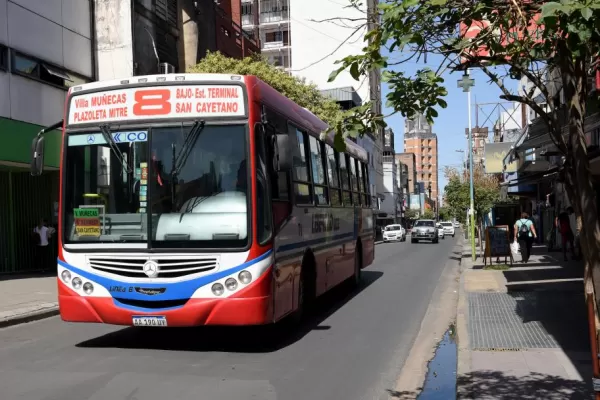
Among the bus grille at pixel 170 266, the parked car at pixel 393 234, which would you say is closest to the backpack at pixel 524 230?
the bus grille at pixel 170 266

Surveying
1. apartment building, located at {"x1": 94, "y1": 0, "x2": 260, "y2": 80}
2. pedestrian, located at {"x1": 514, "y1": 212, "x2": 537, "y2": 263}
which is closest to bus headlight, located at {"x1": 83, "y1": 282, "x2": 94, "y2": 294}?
apartment building, located at {"x1": 94, "y1": 0, "x2": 260, "y2": 80}

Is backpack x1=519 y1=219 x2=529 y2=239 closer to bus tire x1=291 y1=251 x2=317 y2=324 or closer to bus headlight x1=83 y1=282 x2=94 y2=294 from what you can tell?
bus tire x1=291 y1=251 x2=317 y2=324

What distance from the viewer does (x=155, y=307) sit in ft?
25.7

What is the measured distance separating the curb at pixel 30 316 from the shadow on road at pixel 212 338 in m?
2.29

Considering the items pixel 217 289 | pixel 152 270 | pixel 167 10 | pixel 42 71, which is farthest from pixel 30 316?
pixel 167 10

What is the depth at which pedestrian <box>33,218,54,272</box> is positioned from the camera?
20203mm

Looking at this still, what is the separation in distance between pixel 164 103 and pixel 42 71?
13791 millimetres

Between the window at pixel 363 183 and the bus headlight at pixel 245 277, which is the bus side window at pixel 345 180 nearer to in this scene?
the window at pixel 363 183

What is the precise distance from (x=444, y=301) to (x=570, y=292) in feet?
8.17

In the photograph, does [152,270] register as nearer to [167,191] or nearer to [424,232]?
[167,191]

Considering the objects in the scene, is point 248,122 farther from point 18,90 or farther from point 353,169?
point 18,90

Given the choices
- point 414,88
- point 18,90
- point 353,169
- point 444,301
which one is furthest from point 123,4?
point 414,88

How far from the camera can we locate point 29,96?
19.2 meters

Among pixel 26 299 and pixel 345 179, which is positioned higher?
pixel 345 179
